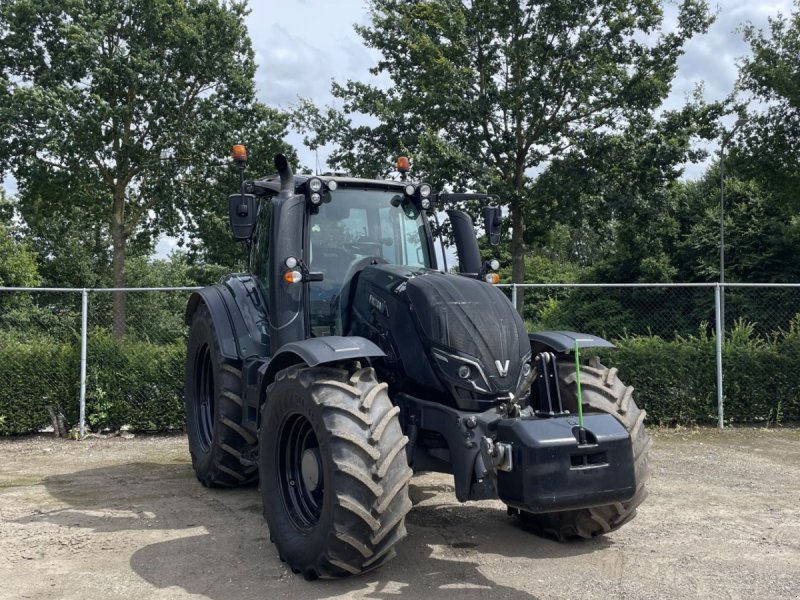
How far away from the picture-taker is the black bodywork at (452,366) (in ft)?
13.2

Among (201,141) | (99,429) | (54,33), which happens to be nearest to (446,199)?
(99,429)

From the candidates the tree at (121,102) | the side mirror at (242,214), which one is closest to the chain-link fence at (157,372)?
the side mirror at (242,214)

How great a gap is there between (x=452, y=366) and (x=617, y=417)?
3.57ft

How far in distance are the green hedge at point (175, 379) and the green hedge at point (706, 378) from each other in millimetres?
13

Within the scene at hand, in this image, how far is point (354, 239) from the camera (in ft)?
18.8

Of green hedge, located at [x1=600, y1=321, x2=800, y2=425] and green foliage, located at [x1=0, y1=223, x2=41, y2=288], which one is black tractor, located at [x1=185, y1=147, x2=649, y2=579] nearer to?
green hedge, located at [x1=600, y1=321, x2=800, y2=425]

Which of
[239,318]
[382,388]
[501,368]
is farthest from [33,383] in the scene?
[501,368]

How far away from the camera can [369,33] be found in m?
19.2

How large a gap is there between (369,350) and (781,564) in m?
2.82

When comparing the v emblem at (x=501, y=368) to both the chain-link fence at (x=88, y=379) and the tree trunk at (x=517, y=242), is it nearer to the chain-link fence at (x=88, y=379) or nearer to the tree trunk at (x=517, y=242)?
the chain-link fence at (x=88, y=379)

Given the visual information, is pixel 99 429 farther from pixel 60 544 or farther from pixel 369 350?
pixel 369 350

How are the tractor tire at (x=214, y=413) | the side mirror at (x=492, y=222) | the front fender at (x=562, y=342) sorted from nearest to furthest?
the front fender at (x=562, y=342), the side mirror at (x=492, y=222), the tractor tire at (x=214, y=413)

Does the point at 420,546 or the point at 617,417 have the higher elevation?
the point at 617,417

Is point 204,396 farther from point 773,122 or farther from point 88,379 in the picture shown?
point 773,122
